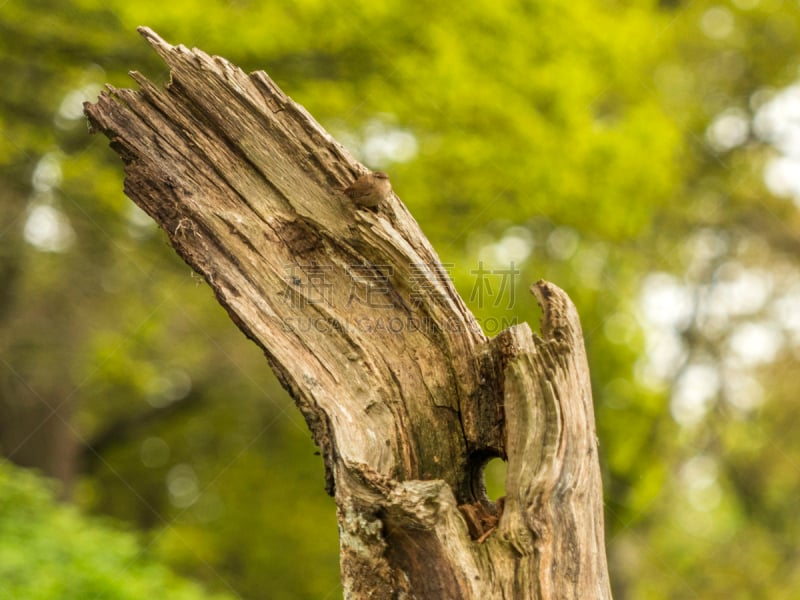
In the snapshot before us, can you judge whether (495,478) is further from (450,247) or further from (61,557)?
(61,557)

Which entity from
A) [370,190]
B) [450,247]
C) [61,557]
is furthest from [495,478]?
[370,190]

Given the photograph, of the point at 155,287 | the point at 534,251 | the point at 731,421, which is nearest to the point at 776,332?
the point at 731,421

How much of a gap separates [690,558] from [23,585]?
18518mm

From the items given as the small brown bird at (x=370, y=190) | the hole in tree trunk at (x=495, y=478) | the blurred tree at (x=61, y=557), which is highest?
the hole in tree trunk at (x=495, y=478)

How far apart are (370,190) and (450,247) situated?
4.97m

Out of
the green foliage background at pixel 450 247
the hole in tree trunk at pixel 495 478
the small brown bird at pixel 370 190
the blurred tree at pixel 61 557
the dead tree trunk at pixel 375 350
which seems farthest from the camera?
the hole in tree trunk at pixel 495 478

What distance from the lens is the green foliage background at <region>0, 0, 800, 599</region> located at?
256 inches

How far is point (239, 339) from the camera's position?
469 inches

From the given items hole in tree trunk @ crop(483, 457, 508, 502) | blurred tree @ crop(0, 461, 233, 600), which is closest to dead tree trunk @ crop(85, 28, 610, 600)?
blurred tree @ crop(0, 461, 233, 600)

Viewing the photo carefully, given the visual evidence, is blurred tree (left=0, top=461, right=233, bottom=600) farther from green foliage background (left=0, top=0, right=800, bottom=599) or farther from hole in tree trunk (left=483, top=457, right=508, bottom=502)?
hole in tree trunk (left=483, top=457, right=508, bottom=502)

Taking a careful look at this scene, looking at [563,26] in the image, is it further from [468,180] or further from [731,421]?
[731,421]

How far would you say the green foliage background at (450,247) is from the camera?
6.51m

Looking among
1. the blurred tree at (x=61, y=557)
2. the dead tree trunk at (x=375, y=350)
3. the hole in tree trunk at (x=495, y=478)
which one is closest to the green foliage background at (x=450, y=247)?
the blurred tree at (x=61, y=557)

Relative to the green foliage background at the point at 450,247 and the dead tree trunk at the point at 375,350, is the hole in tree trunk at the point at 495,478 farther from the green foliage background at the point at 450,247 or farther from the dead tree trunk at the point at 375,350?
the dead tree trunk at the point at 375,350
